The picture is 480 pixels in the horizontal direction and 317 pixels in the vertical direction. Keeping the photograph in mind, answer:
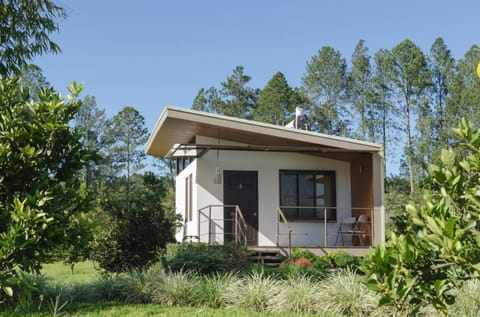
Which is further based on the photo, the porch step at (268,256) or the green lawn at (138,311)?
the porch step at (268,256)

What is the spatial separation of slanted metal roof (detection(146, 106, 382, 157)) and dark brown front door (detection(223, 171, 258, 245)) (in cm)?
97

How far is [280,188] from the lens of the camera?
15430 millimetres

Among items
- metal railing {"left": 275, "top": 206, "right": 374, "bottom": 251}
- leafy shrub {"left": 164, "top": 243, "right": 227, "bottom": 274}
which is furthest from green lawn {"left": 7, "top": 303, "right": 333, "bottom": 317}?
metal railing {"left": 275, "top": 206, "right": 374, "bottom": 251}

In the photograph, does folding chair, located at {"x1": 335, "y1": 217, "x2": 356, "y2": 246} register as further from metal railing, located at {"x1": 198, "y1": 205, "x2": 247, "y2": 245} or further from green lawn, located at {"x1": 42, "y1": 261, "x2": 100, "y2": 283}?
green lawn, located at {"x1": 42, "y1": 261, "x2": 100, "y2": 283}

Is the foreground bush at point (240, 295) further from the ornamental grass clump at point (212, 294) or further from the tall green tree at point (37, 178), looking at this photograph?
the tall green tree at point (37, 178)

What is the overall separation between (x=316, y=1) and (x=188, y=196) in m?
11.6

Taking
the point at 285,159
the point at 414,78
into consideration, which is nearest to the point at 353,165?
the point at 285,159

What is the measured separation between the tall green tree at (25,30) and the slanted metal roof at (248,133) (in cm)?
321

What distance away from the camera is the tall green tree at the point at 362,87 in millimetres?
40000

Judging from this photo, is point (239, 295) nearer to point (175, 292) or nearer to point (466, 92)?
point (175, 292)

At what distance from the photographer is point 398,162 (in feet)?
126

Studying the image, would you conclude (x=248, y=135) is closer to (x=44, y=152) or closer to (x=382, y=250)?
(x=44, y=152)

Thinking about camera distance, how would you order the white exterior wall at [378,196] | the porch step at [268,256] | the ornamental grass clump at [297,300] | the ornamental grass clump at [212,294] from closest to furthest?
the ornamental grass clump at [297,300]
the ornamental grass clump at [212,294]
the porch step at [268,256]
the white exterior wall at [378,196]

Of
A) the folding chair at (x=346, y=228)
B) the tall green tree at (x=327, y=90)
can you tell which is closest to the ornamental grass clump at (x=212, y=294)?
the folding chair at (x=346, y=228)
